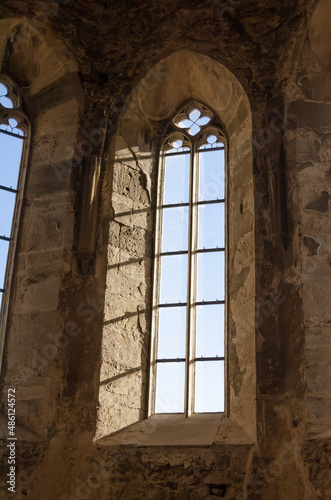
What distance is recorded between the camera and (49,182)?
8.23 metres

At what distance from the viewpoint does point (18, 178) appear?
8.42 m

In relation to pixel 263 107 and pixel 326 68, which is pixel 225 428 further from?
pixel 326 68

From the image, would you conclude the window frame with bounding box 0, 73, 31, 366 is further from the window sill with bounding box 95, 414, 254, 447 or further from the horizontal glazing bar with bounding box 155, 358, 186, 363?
the horizontal glazing bar with bounding box 155, 358, 186, 363

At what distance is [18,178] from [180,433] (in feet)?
10.5

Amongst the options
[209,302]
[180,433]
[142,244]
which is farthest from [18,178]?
[180,433]

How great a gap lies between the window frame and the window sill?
1.39 m

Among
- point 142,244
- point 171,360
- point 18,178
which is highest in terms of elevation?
point 18,178

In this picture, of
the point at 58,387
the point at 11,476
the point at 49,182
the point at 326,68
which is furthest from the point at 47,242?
the point at 326,68

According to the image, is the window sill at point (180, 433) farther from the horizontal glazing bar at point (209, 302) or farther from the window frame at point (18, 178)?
the window frame at point (18, 178)

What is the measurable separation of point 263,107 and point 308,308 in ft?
7.45

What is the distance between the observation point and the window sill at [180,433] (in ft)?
22.4

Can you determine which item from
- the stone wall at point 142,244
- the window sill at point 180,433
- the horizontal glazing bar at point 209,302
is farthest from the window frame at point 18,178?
the horizontal glazing bar at point 209,302

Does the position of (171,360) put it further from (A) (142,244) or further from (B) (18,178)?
(B) (18,178)

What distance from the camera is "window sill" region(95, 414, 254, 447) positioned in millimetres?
6824
